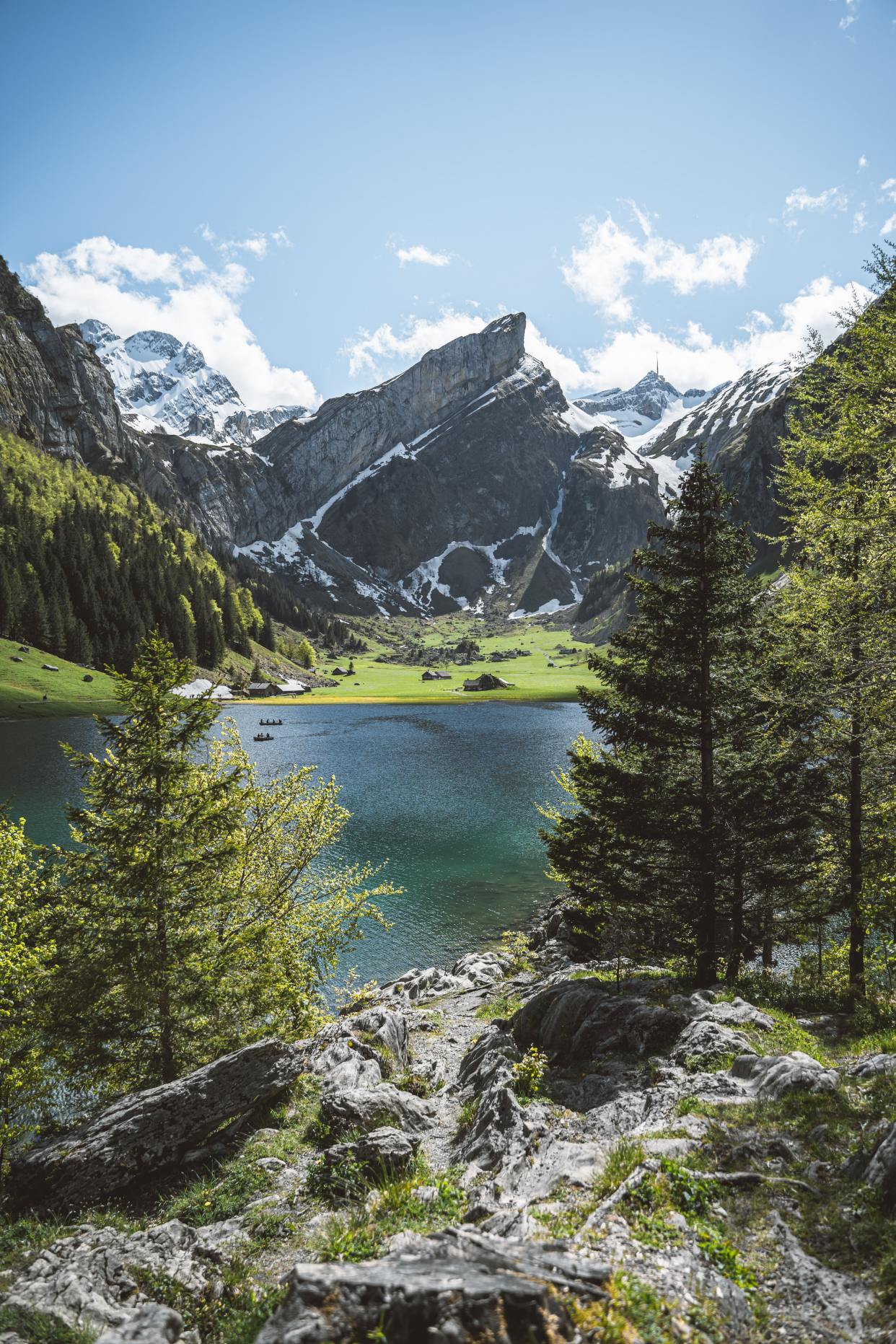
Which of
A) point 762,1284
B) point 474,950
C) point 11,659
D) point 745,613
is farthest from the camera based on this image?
point 11,659

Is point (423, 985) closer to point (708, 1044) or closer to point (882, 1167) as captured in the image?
point (708, 1044)

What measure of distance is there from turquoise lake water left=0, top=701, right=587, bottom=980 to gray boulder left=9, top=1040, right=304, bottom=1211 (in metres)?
20.9

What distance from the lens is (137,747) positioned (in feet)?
52.4

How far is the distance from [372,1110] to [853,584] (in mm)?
15898

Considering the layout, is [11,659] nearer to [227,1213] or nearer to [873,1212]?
[227,1213]

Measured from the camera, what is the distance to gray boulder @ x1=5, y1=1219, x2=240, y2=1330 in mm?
8094

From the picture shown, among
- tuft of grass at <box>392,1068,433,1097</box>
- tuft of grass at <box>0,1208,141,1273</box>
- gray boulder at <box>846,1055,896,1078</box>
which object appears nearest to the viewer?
tuft of grass at <box>0,1208,141,1273</box>

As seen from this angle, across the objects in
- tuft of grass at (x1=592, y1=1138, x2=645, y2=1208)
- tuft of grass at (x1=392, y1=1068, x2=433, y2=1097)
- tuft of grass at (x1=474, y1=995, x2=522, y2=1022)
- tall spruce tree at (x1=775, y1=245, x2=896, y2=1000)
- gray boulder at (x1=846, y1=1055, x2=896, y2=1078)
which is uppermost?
tall spruce tree at (x1=775, y1=245, x2=896, y2=1000)

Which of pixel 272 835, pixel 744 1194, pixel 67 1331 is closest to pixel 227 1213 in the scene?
pixel 67 1331

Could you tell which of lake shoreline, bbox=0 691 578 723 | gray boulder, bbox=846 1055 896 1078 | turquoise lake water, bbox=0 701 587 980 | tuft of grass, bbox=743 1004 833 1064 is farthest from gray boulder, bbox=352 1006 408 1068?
lake shoreline, bbox=0 691 578 723

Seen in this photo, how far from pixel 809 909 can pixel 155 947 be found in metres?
20.9

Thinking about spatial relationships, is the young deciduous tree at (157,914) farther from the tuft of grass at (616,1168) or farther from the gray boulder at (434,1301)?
the gray boulder at (434,1301)

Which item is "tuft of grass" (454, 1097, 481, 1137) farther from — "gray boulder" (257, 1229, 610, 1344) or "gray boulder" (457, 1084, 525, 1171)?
"gray boulder" (257, 1229, 610, 1344)

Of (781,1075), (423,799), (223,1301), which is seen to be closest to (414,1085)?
(223,1301)
